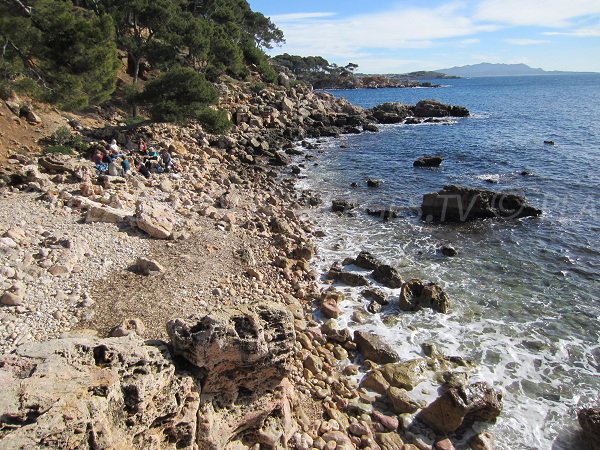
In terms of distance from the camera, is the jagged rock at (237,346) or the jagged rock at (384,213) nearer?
the jagged rock at (237,346)

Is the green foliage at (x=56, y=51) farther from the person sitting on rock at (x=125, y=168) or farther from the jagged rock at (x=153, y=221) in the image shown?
the jagged rock at (x=153, y=221)

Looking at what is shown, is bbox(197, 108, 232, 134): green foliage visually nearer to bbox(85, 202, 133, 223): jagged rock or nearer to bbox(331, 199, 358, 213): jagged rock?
bbox(331, 199, 358, 213): jagged rock

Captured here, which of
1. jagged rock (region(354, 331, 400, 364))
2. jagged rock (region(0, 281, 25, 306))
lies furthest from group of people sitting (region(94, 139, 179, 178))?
jagged rock (region(354, 331, 400, 364))

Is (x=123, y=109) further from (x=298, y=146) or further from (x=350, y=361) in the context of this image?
(x=350, y=361)

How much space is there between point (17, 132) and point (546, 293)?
97.1 feet

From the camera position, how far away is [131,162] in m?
24.3

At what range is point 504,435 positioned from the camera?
10.8 metres

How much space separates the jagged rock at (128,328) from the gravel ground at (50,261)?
122cm

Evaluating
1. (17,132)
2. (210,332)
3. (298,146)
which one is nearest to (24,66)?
(17,132)

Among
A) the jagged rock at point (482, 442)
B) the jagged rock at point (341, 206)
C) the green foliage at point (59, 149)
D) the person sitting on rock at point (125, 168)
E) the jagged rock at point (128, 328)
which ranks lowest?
the jagged rock at point (482, 442)

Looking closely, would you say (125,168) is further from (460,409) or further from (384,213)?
(460,409)

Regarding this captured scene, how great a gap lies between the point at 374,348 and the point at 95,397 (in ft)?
30.8

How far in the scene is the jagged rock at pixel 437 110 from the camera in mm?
78994

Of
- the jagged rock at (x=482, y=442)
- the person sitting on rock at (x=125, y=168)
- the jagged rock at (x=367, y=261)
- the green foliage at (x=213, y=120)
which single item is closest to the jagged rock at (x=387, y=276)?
the jagged rock at (x=367, y=261)
